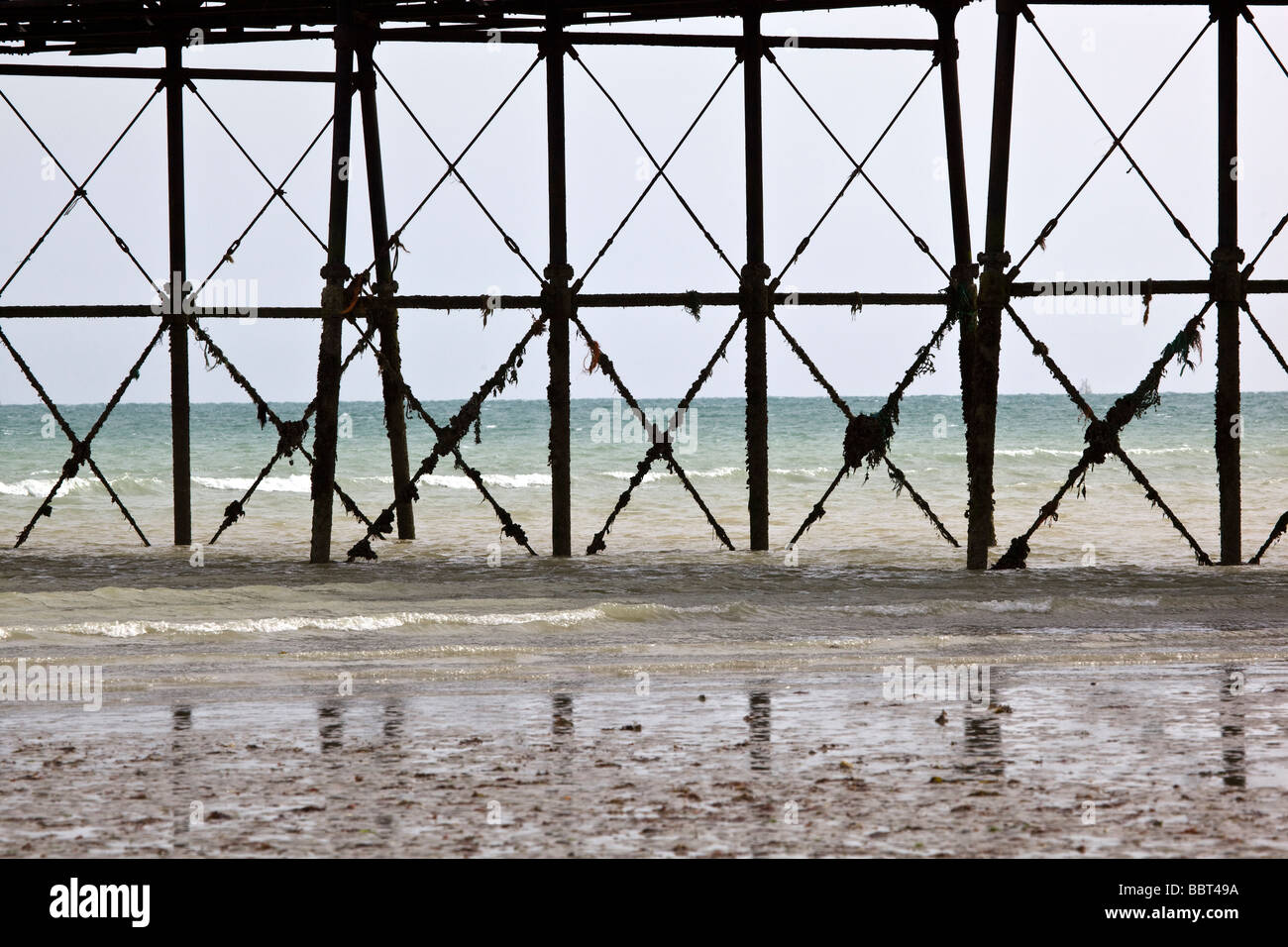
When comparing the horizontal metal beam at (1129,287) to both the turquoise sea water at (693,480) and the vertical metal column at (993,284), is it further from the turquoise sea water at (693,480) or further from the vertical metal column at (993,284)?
the turquoise sea water at (693,480)

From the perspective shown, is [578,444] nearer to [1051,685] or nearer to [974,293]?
[974,293]

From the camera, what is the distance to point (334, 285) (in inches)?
525

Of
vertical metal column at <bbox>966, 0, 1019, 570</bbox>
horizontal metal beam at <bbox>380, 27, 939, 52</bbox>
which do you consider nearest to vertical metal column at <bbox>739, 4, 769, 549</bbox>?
horizontal metal beam at <bbox>380, 27, 939, 52</bbox>

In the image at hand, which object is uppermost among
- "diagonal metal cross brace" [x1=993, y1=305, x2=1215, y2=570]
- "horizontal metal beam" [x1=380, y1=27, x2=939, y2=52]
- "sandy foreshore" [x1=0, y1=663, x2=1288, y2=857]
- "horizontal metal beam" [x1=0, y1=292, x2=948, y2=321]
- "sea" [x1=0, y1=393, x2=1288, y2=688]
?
"horizontal metal beam" [x1=380, y1=27, x2=939, y2=52]

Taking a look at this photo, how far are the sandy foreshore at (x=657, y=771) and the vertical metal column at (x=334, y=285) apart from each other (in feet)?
17.3

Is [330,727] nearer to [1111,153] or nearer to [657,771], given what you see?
[657,771]

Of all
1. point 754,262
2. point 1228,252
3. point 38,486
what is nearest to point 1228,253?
point 1228,252

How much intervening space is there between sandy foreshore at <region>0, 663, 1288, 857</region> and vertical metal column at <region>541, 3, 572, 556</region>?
6.26m

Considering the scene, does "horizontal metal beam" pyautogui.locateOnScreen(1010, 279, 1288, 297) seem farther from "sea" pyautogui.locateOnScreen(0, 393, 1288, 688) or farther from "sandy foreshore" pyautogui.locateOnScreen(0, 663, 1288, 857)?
"sandy foreshore" pyautogui.locateOnScreen(0, 663, 1288, 857)

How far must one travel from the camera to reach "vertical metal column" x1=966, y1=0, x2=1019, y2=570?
39.9 ft

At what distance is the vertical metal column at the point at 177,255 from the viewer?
50.7 feet

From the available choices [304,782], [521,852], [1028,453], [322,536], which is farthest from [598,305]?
[1028,453]
